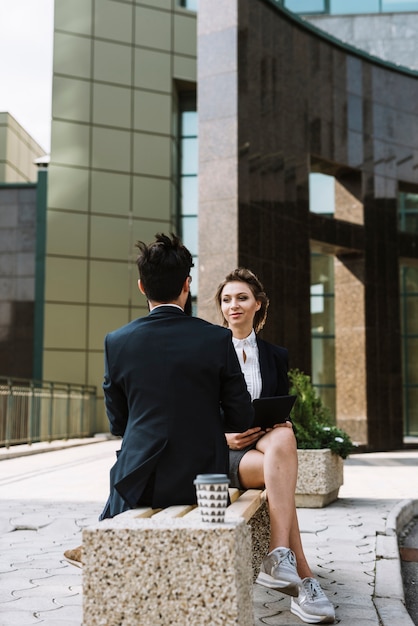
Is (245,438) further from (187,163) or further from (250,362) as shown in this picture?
(187,163)

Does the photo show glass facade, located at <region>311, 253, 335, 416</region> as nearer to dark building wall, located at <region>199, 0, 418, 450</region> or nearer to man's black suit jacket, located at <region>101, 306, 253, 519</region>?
dark building wall, located at <region>199, 0, 418, 450</region>

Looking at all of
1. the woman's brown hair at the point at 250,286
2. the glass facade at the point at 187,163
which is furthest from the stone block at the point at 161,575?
the glass facade at the point at 187,163

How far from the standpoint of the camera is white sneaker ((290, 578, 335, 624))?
146 inches

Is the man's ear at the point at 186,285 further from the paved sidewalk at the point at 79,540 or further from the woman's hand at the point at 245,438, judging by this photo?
the paved sidewalk at the point at 79,540

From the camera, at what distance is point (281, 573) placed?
3.67 m

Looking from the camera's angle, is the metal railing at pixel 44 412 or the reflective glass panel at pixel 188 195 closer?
the metal railing at pixel 44 412

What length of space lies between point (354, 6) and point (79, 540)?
19.8m

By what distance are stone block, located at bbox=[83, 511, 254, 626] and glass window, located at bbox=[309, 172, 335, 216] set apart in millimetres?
21261

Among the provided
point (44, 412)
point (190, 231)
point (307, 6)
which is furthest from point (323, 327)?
point (307, 6)

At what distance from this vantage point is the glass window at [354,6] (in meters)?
22.2

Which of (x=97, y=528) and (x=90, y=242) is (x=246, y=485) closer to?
(x=97, y=528)

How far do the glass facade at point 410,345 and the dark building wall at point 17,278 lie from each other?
11492 mm

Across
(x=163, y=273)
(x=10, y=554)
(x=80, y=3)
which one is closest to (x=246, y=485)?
(x=163, y=273)

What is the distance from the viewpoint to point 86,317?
2573 cm
